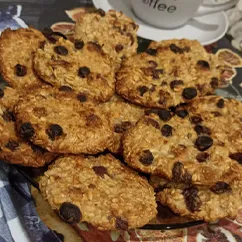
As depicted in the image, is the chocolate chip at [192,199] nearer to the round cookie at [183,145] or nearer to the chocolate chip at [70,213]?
the round cookie at [183,145]

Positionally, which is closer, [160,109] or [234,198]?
[234,198]

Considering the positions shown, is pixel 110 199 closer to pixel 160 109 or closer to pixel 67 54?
pixel 160 109

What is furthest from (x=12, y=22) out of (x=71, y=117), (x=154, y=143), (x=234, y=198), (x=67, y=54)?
(x=234, y=198)

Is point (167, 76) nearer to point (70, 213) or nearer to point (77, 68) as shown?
point (77, 68)

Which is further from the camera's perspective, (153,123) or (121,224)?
(153,123)

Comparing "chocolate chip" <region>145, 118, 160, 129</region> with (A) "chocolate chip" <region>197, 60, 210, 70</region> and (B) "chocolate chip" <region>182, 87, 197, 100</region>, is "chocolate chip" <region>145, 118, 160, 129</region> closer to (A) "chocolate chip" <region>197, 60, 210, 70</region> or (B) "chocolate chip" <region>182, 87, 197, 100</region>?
(B) "chocolate chip" <region>182, 87, 197, 100</region>

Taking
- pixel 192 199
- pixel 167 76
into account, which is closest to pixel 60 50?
pixel 167 76
